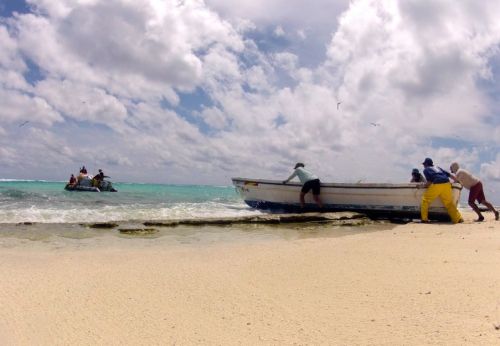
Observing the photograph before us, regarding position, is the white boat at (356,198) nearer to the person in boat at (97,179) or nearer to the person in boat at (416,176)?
the person in boat at (416,176)

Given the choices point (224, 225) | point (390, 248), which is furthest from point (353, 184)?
point (390, 248)

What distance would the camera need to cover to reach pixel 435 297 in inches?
121

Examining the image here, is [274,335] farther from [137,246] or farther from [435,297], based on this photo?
[137,246]

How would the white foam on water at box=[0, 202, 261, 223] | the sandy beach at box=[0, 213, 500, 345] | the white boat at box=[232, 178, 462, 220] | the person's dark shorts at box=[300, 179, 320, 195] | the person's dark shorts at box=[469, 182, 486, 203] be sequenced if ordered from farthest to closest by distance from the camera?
the person's dark shorts at box=[300, 179, 320, 195] → the white boat at box=[232, 178, 462, 220] → the white foam on water at box=[0, 202, 261, 223] → the person's dark shorts at box=[469, 182, 486, 203] → the sandy beach at box=[0, 213, 500, 345]

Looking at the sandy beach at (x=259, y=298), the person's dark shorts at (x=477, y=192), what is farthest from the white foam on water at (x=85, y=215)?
the person's dark shorts at (x=477, y=192)

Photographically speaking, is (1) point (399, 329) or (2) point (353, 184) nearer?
(1) point (399, 329)

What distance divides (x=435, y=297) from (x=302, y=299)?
42.1 inches

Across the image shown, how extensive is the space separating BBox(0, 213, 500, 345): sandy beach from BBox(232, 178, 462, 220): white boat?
23.4ft

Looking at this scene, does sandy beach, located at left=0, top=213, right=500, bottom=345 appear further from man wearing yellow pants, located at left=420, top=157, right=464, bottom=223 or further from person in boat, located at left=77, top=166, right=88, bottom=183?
person in boat, located at left=77, top=166, right=88, bottom=183

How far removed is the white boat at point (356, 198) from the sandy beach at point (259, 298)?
7139 mm

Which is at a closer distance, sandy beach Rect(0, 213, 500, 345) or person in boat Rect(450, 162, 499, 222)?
sandy beach Rect(0, 213, 500, 345)

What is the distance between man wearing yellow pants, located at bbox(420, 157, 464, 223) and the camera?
10.7 metres

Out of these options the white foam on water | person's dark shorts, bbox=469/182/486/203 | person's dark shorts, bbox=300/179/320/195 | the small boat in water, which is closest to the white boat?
person's dark shorts, bbox=300/179/320/195

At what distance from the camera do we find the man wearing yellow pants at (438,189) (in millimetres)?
10719
